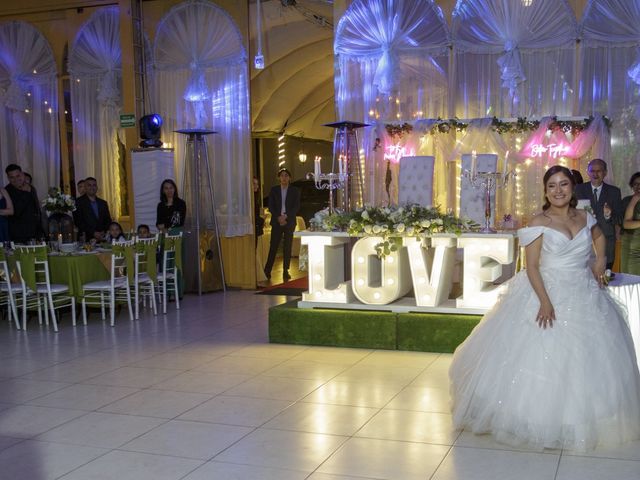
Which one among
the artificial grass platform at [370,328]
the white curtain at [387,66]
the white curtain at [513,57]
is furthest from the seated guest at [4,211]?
the white curtain at [513,57]

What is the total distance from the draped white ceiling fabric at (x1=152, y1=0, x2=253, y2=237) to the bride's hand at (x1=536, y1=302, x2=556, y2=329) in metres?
6.80

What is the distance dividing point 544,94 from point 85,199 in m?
6.01

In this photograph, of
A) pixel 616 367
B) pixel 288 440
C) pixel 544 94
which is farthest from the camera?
pixel 544 94

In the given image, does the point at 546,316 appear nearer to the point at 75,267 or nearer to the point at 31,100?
the point at 75,267

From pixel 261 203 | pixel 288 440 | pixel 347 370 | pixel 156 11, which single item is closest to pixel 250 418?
pixel 288 440

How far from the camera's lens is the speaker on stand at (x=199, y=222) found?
9.93m

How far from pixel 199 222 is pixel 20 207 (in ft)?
7.39

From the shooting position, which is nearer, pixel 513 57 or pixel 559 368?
pixel 559 368

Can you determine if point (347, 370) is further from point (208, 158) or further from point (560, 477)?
point (208, 158)

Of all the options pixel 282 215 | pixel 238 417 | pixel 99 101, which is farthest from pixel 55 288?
pixel 99 101

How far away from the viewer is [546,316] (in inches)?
155

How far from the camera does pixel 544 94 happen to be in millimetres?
9047

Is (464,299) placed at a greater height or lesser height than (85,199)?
lesser

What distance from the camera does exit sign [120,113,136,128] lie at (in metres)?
10.6
